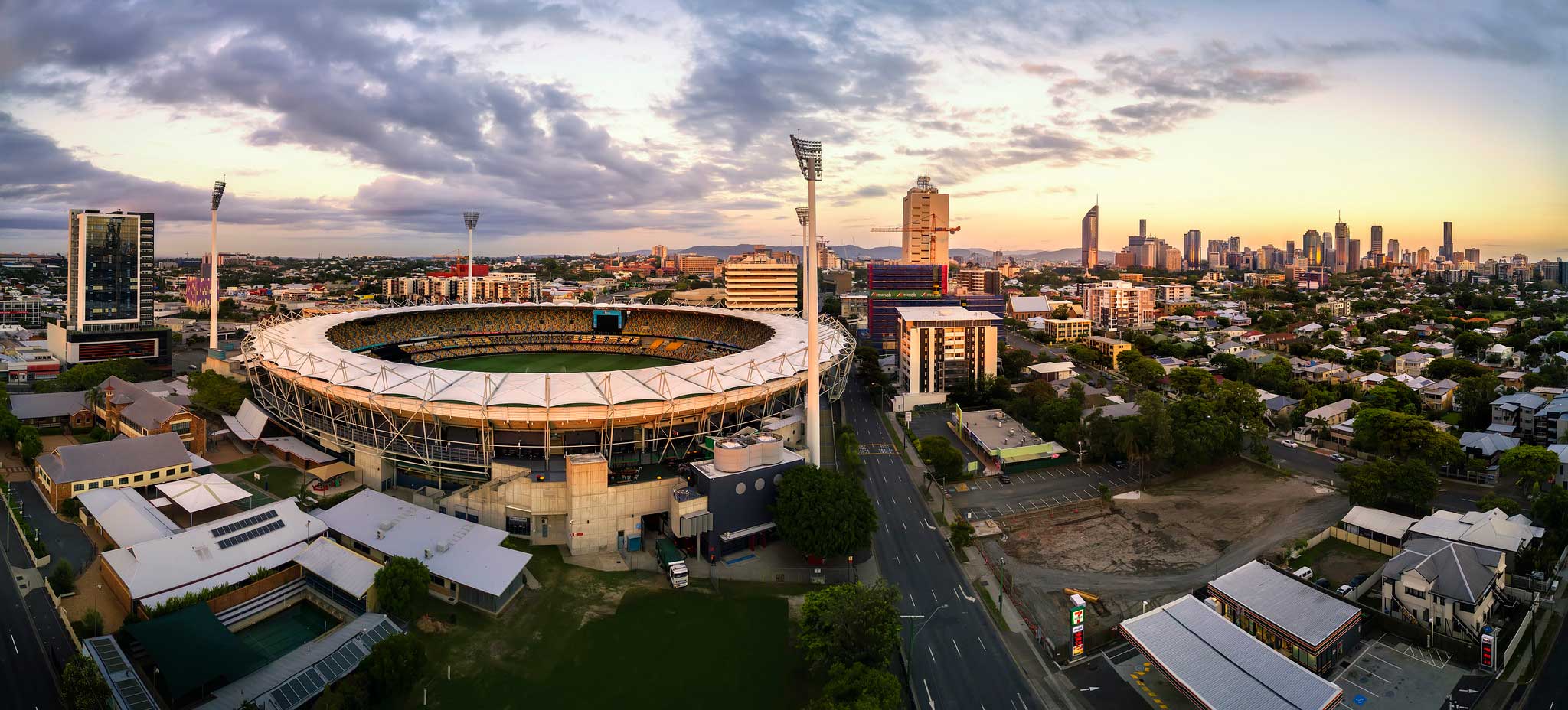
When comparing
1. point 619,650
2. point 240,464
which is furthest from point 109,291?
point 619,650

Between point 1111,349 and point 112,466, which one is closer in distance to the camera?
point 112,466

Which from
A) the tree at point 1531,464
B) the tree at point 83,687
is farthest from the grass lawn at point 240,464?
the tree at point 1531,464

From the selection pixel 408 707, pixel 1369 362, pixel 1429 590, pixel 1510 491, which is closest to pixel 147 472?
pixel 408 707

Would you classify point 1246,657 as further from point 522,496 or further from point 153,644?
point 153,644

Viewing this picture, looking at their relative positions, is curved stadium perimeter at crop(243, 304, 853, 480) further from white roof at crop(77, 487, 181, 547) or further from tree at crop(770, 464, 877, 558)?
white roof at crop(77, 487, 181, 547)

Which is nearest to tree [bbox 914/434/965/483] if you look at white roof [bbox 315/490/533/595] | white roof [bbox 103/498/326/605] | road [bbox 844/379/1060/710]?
road [bbox 844/379/1060/710]

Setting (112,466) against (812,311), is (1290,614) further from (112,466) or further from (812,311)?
(112,466)
